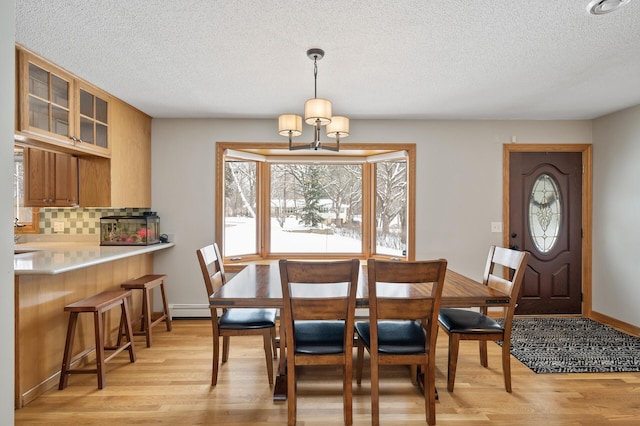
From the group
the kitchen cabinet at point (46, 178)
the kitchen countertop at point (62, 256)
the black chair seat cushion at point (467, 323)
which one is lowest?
the black chair seat cushion at point (467, 323)

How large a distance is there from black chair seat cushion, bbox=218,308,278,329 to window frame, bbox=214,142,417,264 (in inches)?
62.7

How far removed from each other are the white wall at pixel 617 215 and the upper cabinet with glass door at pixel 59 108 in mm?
5110

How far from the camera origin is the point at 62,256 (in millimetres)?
2814

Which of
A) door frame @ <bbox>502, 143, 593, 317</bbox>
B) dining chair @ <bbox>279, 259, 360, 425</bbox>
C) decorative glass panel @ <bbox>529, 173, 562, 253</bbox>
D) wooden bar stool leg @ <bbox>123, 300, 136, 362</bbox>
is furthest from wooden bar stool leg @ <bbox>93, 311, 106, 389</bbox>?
decorative glass panel @ <bbox>529, 173, 562, 253</bbox>

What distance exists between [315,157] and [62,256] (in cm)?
283

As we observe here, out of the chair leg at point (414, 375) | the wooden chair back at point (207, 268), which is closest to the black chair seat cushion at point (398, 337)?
the chair leg at point (414, 375)

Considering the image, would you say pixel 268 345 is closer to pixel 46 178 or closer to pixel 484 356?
pixel 484 356

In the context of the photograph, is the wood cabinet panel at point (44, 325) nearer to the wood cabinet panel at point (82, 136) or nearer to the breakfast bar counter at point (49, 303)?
the breakfast bar counter at point (49, 303)

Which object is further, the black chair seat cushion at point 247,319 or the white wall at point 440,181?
the white wall at point 440,181

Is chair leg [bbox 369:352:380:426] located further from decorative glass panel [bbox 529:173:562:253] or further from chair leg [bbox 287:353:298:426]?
decorative glass panel [bbox 529:173:562:253]

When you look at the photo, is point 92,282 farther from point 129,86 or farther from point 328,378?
point 328,378

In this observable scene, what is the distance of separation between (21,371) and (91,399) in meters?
0.45

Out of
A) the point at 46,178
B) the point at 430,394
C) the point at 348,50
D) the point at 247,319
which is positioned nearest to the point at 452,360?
the point at 430,394

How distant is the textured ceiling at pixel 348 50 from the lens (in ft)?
6.22
